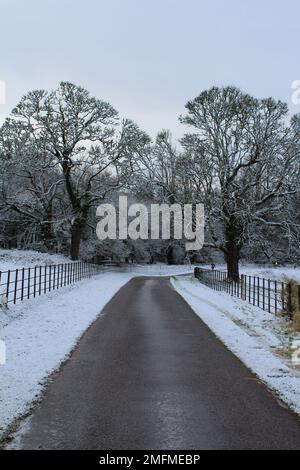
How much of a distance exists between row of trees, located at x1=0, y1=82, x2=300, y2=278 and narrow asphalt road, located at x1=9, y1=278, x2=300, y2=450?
22.1 meters

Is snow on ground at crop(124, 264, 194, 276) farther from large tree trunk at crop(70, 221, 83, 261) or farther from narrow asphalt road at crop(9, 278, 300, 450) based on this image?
Answer: narrow asphalt road at crop(9, 278, 300, 450)

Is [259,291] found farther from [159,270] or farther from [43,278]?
[159,270]

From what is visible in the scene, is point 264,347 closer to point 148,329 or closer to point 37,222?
point 148,329

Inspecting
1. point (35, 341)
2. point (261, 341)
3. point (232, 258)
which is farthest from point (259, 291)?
point (35, 341)

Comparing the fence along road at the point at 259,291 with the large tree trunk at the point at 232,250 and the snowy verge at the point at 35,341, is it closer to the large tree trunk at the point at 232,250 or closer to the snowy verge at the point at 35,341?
the large tree trunk at the point at 232,250

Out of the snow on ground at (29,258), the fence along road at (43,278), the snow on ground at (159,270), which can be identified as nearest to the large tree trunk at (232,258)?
the fence along road at (43,278)

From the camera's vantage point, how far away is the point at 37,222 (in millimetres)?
46688

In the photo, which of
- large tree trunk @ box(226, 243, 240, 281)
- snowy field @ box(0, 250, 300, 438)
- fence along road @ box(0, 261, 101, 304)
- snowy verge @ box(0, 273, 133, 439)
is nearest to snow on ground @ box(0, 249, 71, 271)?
fence along road @ box(0, 261, 101, 304)

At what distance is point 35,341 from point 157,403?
491cm

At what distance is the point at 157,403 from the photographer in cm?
661

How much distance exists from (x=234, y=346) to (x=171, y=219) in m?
28.7

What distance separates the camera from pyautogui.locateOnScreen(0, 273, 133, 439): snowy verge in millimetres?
6781

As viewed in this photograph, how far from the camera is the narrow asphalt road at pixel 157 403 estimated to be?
5.30 meters

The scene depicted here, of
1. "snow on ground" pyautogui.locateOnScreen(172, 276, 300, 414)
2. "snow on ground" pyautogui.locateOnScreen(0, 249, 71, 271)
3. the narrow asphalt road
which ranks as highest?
"snow on ground" pyautogui.locateOnScreen(0, 249, 71, 271)
